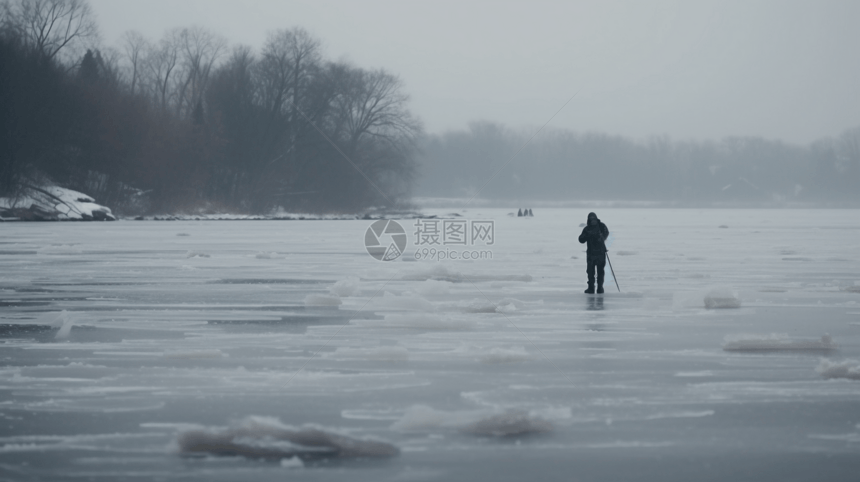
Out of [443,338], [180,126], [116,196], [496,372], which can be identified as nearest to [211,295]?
[443,338]

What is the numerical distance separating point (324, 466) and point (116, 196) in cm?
5592

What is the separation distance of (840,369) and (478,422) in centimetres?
294

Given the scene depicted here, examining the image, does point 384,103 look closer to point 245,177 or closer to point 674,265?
point 245,177

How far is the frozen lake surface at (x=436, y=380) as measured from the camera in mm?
4301

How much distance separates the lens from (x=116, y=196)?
57.1 m

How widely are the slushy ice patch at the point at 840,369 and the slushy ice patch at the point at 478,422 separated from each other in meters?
2.53

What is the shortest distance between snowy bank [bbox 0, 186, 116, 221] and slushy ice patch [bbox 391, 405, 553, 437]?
150ft

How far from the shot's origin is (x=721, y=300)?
35.8ft

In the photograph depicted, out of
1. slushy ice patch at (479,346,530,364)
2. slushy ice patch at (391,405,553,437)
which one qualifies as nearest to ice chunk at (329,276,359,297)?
slushy ice patch at (479,346,530,364)

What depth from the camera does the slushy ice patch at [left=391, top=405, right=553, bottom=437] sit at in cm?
484
